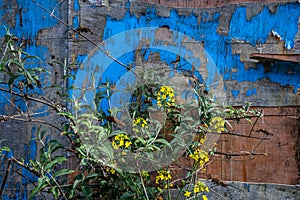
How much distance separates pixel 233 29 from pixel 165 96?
629 mm

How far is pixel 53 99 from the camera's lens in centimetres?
253

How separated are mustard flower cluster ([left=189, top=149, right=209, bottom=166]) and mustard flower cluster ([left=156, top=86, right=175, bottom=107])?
0.99 feet

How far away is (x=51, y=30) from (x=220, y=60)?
42.3 inches

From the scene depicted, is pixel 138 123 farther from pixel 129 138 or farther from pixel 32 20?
pixel 32 20

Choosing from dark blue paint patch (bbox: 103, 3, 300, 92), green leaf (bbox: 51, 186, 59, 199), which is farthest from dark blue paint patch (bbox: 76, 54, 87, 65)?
green leaf (bbox: 51, 186, 59, 199)

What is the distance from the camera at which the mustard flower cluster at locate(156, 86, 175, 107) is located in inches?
86.8

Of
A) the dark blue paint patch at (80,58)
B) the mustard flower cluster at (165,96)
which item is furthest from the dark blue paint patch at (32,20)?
the mustard flower cluster at (165,96)

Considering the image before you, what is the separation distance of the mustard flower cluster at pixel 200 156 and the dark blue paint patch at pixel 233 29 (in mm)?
500

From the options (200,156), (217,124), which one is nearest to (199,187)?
(200,156)

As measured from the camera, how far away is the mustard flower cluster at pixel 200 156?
7.20 ft

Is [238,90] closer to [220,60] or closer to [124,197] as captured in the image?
[220,60]

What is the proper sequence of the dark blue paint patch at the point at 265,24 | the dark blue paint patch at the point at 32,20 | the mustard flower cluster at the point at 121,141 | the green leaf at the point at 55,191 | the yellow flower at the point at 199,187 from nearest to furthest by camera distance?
the green leaf at the point at 55,191, the mustard flower cluster at the point at 121,141, the yellow flower at the point at 199,187, the dark blue paint patch at the point at 265,24, the dark blue paint patch at the point at 32,20

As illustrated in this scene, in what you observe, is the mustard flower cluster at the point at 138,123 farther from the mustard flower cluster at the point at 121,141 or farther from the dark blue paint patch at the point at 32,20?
the dark blue paint patch at the point at 32,20

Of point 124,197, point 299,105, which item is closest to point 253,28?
point 299,105
